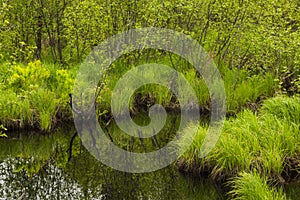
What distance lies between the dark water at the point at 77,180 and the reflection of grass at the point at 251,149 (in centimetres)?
38

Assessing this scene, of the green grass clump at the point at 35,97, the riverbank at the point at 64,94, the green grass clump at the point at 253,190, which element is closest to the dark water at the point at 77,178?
the green grass clump at the point at 253,190

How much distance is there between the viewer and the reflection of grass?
7.47 meters

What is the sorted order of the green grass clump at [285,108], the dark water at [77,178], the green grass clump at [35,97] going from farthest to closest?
the green grass clump at [35,97], the green grass clump at [285,108], the dark water at [77,178]

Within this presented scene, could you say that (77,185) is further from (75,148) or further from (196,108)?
(196,108)

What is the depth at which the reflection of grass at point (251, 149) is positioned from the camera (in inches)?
294

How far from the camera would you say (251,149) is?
7848 mm

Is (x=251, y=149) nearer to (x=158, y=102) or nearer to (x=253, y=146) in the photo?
(x=253, y=146)

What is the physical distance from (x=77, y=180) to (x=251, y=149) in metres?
3.21

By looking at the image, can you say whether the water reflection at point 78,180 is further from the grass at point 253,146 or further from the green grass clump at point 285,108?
the green grass clump at point 285,108

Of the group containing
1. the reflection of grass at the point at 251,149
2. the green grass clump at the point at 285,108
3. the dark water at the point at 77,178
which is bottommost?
the dark water at the point at 77,178

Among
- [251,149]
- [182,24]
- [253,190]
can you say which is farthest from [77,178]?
[182,24]

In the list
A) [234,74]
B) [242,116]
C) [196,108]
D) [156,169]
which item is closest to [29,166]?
[156,169]

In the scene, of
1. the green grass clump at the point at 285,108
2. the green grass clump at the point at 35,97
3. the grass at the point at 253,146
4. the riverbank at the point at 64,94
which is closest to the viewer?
the grass at the point at 253,146

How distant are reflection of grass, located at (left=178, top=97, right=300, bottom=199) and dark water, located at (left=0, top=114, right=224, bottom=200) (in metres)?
0.38
